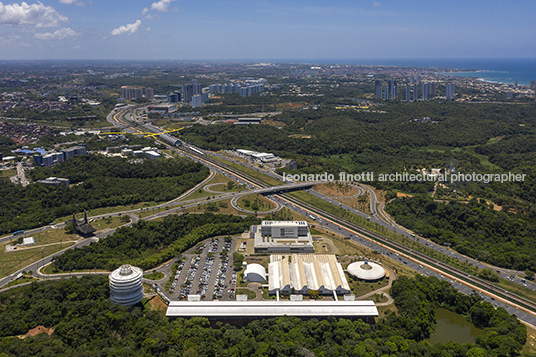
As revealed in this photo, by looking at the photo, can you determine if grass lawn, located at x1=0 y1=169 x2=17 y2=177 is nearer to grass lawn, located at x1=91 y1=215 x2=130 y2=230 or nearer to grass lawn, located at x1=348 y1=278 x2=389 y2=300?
grass lawn, located at x1=91 y1=215 x2=130 y2=230

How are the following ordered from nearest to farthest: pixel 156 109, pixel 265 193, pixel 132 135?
pixel 265 193 < pixel 132 135 < pixel 156 109

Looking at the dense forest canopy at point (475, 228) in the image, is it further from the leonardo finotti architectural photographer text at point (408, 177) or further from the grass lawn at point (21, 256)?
the grass lawn at point (21, 256)

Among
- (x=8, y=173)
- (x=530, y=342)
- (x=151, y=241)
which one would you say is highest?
(x=8, y=173)

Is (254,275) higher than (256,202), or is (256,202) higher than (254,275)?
(256,202)

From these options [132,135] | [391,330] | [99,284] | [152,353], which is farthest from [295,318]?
[132,135]

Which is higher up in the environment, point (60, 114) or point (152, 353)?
point (60, 114)

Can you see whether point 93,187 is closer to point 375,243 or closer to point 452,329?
point 375,243

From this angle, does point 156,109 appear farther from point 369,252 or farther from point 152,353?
point 152,353

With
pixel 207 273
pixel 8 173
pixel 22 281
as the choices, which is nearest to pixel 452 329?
pixel 207 273
